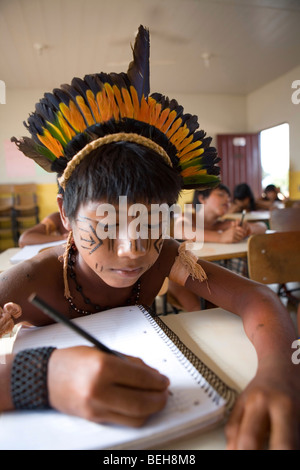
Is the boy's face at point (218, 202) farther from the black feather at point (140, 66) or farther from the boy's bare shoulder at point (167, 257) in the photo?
the black feather at point (140, 66)

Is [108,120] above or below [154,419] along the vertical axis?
above

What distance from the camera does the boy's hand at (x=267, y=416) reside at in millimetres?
394

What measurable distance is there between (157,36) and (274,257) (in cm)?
383

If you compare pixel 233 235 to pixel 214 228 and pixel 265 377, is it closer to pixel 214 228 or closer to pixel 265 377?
pixel 214 228

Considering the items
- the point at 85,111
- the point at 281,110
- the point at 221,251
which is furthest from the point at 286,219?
the point at 281,110

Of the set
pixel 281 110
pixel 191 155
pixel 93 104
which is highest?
pixel 281 110

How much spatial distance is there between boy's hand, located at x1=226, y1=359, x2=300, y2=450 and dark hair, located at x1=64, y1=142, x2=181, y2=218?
0.39 m

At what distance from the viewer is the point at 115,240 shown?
0.62m

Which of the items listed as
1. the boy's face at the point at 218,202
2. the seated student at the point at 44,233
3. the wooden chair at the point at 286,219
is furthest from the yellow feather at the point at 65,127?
the wooden chair at the point at 286,219

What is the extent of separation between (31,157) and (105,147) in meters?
0.25

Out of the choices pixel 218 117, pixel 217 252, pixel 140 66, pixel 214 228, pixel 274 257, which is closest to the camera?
pixel 140 66

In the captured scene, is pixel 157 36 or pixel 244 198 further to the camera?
pixel 244 198
